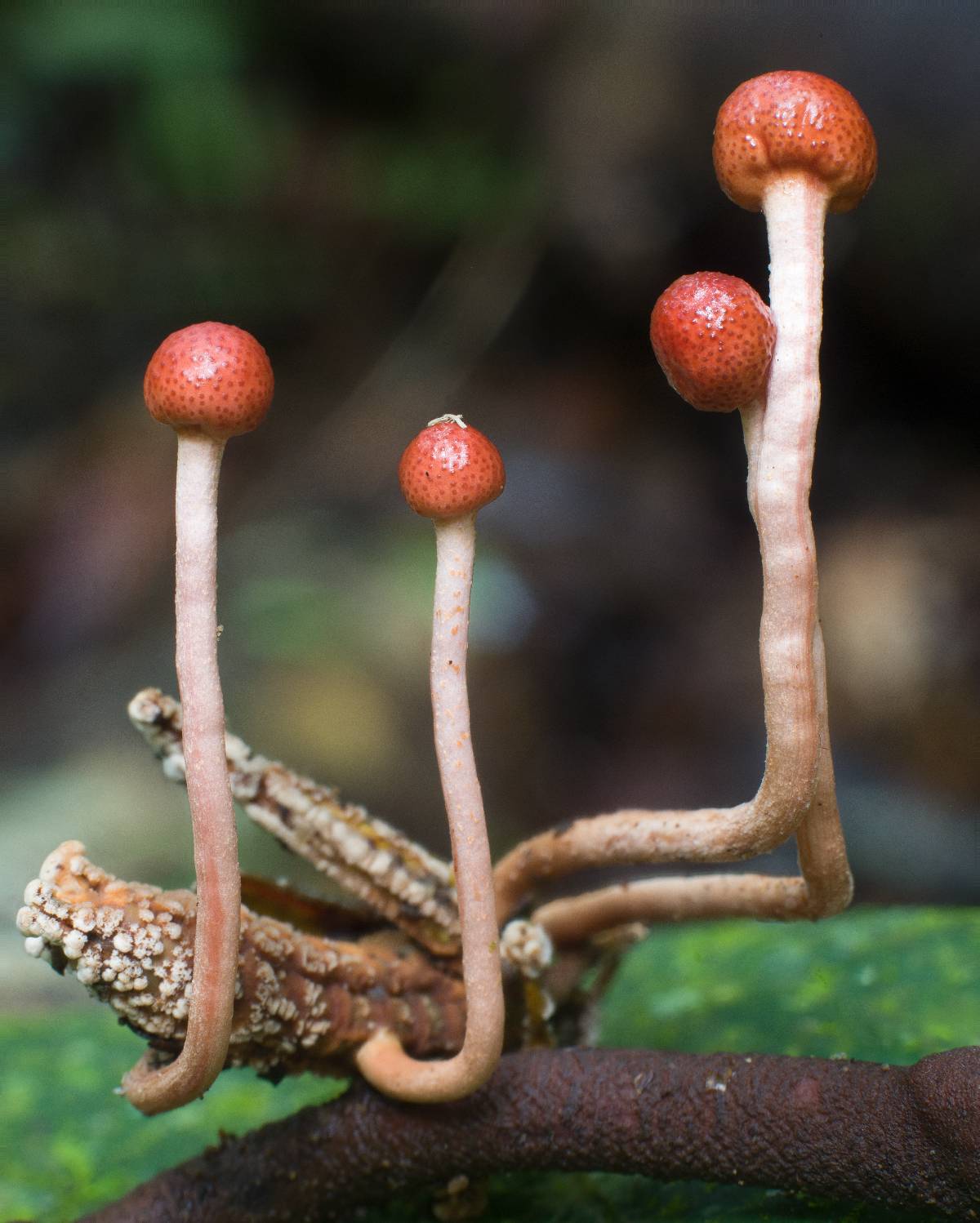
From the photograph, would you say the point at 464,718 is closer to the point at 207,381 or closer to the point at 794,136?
the point at 207,381

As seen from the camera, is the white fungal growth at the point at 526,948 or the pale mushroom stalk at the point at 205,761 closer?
the pale mushroom stalk at the point at 205,761

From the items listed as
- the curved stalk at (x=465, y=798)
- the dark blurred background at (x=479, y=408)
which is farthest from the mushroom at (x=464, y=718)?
the dark blurred background at (x=479, y=408)

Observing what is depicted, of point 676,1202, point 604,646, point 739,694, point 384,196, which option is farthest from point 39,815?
point 676,1202

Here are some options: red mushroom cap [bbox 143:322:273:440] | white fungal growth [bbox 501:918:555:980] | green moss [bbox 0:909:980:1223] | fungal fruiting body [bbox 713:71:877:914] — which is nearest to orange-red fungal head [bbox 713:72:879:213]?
fungal fruiting body [bbox 713:71:877:914]

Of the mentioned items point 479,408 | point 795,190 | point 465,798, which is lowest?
point 465,798

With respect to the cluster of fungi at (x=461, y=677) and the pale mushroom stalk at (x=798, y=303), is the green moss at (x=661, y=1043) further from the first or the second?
the pale mushroom stalk at (x=798, y=303)

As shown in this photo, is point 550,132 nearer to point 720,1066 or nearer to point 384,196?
point 384,196

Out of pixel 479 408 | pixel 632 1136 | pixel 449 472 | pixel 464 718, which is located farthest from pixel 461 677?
pixel 479 408
